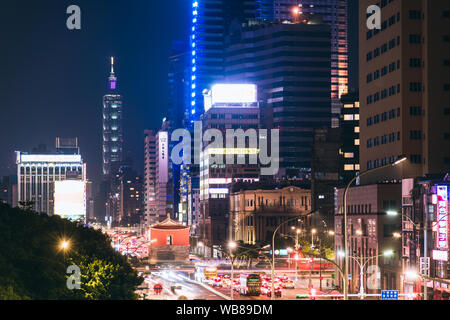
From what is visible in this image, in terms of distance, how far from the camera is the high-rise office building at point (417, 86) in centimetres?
13175

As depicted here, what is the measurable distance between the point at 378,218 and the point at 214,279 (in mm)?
31767

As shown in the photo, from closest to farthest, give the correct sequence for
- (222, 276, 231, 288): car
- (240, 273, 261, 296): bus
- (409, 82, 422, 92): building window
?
1. (240, 273, 261, 296): bus
2. (222, 276, 231, 288): car
3. (409, 82, 422, 92): building window

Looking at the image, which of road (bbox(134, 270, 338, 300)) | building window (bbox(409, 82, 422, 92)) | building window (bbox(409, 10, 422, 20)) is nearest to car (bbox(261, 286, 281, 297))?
road (bbox(134, 270, 338, 300))

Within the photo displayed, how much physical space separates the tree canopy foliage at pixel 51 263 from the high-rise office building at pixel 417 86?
60747mm

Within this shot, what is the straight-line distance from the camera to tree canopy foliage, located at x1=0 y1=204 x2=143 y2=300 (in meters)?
56.7

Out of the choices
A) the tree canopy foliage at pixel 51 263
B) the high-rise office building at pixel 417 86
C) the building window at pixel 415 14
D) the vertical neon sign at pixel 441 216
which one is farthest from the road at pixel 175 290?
the building window at pixel 415 14

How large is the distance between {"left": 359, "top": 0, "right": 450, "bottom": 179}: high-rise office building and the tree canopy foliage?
60.7 metres

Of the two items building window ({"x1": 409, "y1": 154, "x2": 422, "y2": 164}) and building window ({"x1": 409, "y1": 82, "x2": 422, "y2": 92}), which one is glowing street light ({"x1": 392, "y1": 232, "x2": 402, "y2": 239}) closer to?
building window ({"x1": 409, "y1": 154, "x2": 422, "y2": 164})

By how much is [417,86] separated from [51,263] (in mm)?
89889

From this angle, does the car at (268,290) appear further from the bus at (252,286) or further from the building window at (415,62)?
the building window at (415,62)

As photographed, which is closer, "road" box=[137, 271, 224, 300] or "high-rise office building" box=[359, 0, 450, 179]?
"road" box=[137, 271, 224, 300]

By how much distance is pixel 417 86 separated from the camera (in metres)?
134
